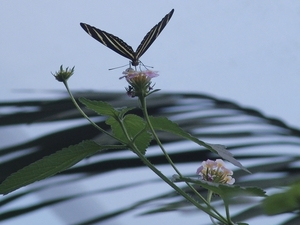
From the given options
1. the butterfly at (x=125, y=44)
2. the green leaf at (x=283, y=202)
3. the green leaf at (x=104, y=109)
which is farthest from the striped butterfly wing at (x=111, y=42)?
the green leaf at (x=283, y=202)

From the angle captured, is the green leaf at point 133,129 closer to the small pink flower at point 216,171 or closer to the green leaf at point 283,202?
the small pink flower at point 216,171

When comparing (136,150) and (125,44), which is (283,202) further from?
(125,44)

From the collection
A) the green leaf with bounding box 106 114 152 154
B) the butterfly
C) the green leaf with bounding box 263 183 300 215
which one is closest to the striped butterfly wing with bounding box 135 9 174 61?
the butterfly

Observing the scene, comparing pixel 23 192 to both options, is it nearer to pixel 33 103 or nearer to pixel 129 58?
pixel 33 103

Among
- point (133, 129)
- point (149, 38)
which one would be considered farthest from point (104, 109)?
point (149, 38)

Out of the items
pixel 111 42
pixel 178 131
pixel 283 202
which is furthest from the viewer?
pixel 111 42

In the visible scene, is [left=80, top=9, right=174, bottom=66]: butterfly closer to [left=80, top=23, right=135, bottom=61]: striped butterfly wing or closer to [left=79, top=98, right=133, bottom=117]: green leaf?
[left=80, top=23, right=135, bottom=61]: striped butterfly wing
